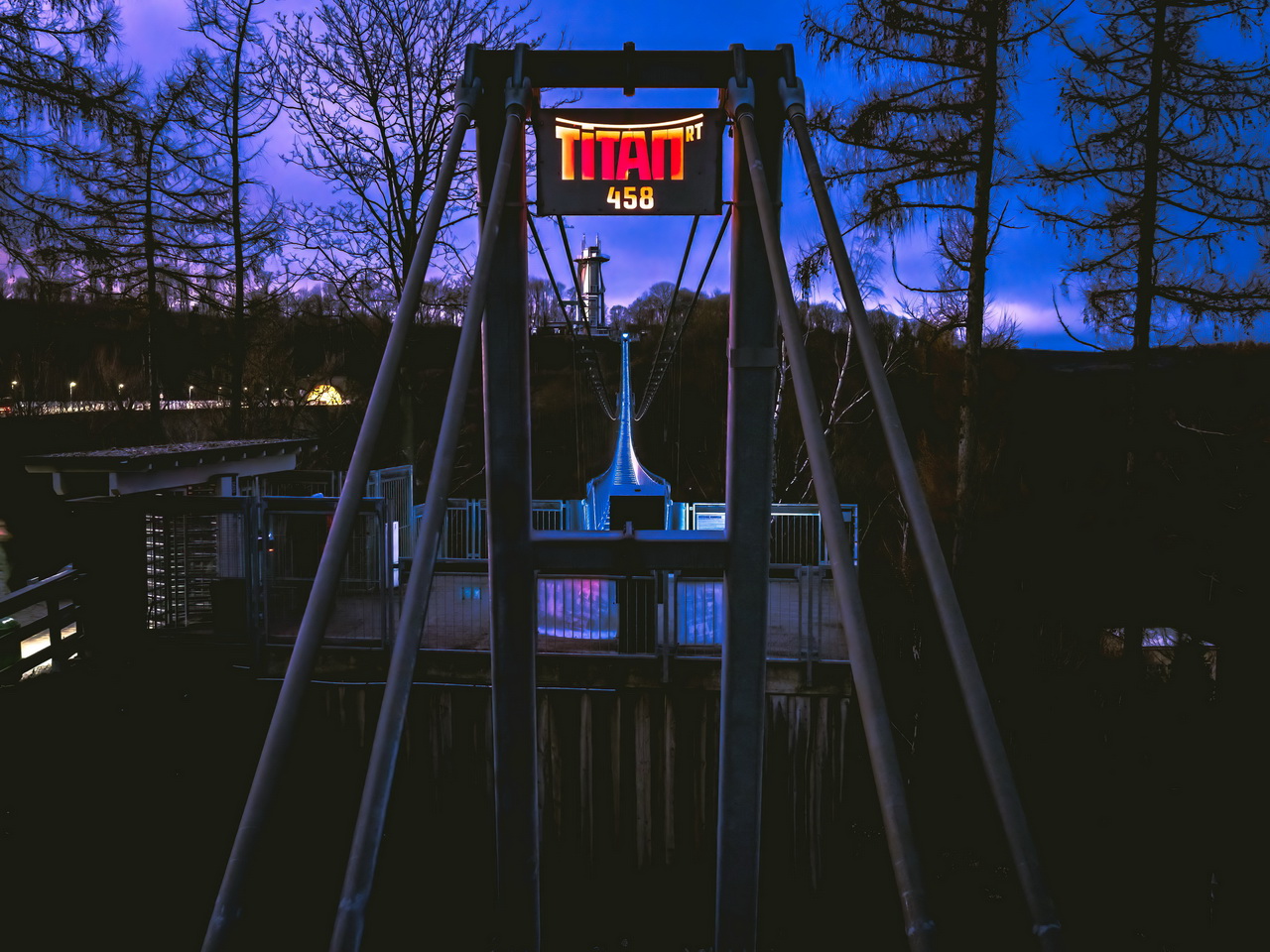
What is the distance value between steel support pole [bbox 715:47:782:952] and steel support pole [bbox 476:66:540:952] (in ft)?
3.22

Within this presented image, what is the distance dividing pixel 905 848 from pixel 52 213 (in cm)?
1279

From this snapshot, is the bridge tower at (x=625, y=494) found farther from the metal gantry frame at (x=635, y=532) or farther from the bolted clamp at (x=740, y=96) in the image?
the bolted clamp at (x=740, y=96)

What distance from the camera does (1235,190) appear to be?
9.67 meters

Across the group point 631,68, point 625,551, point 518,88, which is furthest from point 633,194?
point 625,551

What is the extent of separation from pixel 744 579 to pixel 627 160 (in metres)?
2.14

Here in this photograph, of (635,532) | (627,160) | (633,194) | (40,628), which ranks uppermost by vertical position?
(627,160)

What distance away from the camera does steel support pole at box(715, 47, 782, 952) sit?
11.3 ft

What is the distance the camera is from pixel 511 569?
3.48 metres

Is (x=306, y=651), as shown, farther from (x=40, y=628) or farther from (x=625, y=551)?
(x=40, y=628)

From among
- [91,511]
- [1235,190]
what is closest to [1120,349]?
[1235,190]

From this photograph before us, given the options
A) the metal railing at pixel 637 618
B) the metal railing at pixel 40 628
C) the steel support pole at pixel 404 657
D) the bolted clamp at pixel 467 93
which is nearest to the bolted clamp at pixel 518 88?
the bolted clamp at pixel 467 93

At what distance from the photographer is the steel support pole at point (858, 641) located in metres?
1.70

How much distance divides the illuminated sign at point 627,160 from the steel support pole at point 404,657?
37.9 inches

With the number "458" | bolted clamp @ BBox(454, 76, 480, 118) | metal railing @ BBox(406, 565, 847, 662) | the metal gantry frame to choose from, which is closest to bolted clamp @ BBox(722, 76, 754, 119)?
the metal gantry frame
